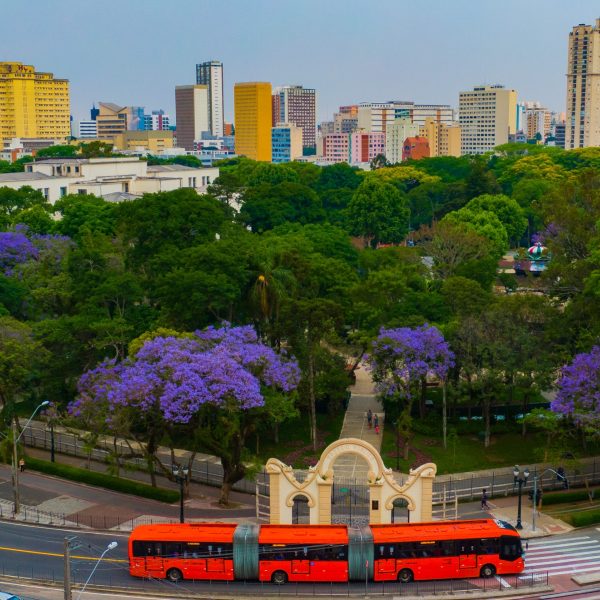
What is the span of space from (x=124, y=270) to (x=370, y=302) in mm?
17057

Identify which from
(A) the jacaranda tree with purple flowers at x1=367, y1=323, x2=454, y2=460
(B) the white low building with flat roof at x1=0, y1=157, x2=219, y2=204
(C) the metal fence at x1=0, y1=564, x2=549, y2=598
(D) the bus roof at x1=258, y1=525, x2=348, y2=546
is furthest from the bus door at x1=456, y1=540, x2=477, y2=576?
(B) the white low building with flat roof at x1=0, y1=157, x2=219, y2=204

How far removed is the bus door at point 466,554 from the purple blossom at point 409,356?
16135mm

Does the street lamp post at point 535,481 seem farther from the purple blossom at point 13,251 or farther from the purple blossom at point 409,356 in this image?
the purple blossom at point 13,251

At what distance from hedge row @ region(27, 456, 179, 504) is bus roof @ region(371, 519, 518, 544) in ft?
43.5

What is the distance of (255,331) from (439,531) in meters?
19.3

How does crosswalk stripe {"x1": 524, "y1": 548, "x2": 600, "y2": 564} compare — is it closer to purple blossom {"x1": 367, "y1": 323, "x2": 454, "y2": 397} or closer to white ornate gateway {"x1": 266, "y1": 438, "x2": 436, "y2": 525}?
white ornate gateway {"x1": 266, "y1": 438, "x2": 436, "y2": 525}

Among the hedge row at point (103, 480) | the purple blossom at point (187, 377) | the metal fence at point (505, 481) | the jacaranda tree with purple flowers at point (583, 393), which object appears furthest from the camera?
the metal fence at point (505, 481)

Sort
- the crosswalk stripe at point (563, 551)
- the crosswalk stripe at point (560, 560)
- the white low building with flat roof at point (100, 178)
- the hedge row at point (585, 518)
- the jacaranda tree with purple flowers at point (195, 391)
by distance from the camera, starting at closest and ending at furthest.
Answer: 1. the crosswalk stripe at point (560, 560)
2. the crosswalk stripe at point (563, 551)
3. the jacaranda tree with purple flowers at point (195, 391)
4. the hedge row at point (585, 518)
5. the white low building with flat roof at point (100, 178)

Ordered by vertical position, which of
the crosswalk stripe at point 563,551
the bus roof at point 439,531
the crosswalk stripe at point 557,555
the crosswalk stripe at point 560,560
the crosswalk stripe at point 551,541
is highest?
the bus roof at point 439,531

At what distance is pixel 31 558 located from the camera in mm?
43031

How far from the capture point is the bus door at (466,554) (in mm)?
40656

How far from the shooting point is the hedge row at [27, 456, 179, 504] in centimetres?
5069

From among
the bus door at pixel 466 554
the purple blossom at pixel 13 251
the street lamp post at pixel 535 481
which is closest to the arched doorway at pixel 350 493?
the bus door at pixel 466 554

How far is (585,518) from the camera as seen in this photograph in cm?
4728
